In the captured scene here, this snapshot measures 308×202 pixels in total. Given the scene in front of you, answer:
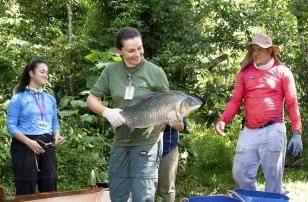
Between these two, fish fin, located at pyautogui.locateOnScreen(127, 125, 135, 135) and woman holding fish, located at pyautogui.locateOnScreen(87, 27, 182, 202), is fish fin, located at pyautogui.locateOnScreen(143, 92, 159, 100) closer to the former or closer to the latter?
woman holding fish, located at pyautogui.locateOnScreen(87, 27, 182, 202)

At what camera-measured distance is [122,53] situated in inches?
129

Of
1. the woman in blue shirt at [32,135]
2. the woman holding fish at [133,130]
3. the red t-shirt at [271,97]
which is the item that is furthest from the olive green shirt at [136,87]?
the woman in blue shirt at [32,135]

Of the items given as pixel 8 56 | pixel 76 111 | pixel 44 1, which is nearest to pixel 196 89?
pixel 76 111

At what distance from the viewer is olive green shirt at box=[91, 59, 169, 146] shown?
326 cm

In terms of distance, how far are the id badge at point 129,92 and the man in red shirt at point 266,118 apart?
1.42 meters

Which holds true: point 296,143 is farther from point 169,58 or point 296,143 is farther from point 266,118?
point 169,58

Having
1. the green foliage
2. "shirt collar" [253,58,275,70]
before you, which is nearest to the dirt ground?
the green foliage

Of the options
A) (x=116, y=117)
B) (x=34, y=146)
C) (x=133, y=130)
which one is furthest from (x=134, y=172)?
(x=34, y=146)

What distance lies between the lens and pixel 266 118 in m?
4.19

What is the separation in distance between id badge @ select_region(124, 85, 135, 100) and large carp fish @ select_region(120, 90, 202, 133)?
9 centimetres

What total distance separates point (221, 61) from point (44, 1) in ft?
28.1

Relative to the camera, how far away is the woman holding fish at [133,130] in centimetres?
323

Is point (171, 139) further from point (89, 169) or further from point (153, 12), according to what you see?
point (153, 12)

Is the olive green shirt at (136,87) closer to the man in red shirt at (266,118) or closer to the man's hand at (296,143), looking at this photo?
the man in red shirt at (266,118)
